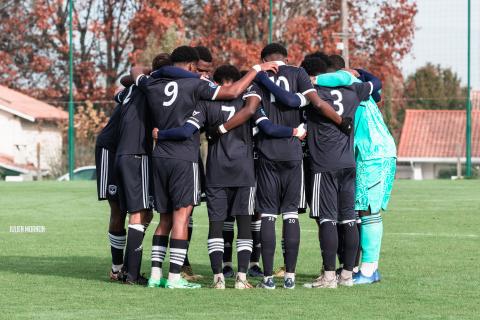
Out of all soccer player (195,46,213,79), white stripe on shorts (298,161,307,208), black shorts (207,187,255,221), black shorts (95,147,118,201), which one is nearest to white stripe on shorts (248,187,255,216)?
black shorts (207,187,255,221)

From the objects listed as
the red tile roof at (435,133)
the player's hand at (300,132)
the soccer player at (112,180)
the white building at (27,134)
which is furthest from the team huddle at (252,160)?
the red tile roof at (435,133)

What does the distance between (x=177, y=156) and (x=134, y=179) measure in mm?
544

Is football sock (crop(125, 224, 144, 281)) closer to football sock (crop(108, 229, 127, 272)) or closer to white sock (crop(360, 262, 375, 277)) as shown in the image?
football sock (crop(108, 229, 127, 272))

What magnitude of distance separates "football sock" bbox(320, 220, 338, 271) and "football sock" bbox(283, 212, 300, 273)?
255 millimetres

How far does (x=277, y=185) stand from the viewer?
10359 mm

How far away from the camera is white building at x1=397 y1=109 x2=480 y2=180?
5259cm

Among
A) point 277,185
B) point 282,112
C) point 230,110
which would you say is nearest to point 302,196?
Answer: point 277,185

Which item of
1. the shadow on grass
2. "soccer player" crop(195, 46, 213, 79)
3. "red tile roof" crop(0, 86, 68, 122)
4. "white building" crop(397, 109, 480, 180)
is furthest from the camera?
"white building" crop(397, 109, 480, 180)

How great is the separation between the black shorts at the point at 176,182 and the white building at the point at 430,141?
4079 centimetres

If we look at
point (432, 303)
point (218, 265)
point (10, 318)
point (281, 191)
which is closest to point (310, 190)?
point (281, 191)

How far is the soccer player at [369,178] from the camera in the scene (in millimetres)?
10906

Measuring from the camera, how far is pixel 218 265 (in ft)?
34.1

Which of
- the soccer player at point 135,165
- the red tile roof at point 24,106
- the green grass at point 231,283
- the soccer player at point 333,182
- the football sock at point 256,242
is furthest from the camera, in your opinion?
the red tile roof at point 24,106

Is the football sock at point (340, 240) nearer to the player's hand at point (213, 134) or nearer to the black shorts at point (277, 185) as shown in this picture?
the black shorts at point (277, 185)
